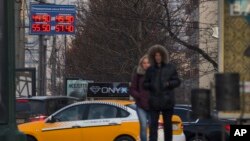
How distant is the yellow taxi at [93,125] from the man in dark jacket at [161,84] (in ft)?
20.2

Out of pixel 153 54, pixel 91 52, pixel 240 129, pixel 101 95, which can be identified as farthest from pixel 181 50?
pixel 240 129

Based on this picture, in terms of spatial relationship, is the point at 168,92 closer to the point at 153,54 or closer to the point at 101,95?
the point at 153,54

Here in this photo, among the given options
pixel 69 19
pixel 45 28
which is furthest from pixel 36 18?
pixel 69 19

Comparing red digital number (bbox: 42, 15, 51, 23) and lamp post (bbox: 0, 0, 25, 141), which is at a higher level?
red digital number (bbox: 42, 15, 51, 23)

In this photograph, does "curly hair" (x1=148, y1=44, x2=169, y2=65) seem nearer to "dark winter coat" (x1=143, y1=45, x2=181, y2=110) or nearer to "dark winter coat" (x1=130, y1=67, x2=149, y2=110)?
"dark winter coat" (x1=143, y1=45, x2=181, y2=110)

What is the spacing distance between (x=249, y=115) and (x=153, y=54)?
453cm

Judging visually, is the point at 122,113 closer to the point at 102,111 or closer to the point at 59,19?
the point at 102,111

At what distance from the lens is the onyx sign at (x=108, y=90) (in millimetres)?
25016

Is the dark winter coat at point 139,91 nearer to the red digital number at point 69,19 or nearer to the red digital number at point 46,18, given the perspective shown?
the red digital number at point 69,19

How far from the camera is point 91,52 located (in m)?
37.0

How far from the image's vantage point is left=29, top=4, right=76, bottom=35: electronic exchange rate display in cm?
3444

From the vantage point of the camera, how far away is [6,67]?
7176 millimetres

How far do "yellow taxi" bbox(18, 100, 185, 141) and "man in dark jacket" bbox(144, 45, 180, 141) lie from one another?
20.2 ft

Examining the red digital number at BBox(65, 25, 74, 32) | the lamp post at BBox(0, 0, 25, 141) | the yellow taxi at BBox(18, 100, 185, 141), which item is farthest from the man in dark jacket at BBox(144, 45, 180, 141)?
Result: the red digital number at BBox(65, 25, 74, 32)
